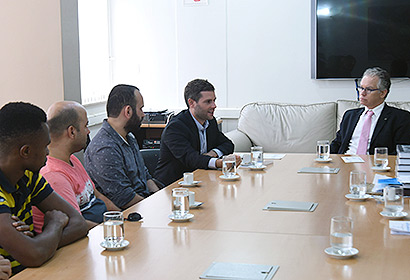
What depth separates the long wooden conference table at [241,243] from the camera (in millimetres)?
1769

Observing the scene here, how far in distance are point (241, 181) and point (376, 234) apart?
1154 mm

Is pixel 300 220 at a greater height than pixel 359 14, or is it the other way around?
pixel 359 14

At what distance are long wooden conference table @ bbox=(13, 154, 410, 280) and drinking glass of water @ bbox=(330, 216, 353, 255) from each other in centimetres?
5

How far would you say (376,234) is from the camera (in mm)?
2143

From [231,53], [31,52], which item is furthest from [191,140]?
[231,53]

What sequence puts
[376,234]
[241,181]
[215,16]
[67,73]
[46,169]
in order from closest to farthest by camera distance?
[376,234], [46,169], [241,181], [67,73], [215,16]

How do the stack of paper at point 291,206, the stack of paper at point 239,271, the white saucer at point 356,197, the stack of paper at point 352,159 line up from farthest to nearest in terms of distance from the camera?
the stack of paper at point 352,159 < the white saucer at point 356,197 < the stack of paper at point 291,206 < the stack of paper at point 239,271

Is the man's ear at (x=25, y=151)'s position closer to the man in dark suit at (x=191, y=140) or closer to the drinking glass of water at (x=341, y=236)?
the drinking glass of water at (x=341, y=236)

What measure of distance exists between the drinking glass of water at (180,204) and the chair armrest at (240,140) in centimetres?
306

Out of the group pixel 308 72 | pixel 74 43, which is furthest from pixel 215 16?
pixel 74 43

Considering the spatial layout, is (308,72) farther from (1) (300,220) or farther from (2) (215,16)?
(1) (300,220)

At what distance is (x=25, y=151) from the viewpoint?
6.80 feet

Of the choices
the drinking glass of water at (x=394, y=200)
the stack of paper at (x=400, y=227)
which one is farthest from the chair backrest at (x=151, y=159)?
the stack of paper at (x=400, y=227)

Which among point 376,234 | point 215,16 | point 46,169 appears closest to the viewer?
point 376,234
